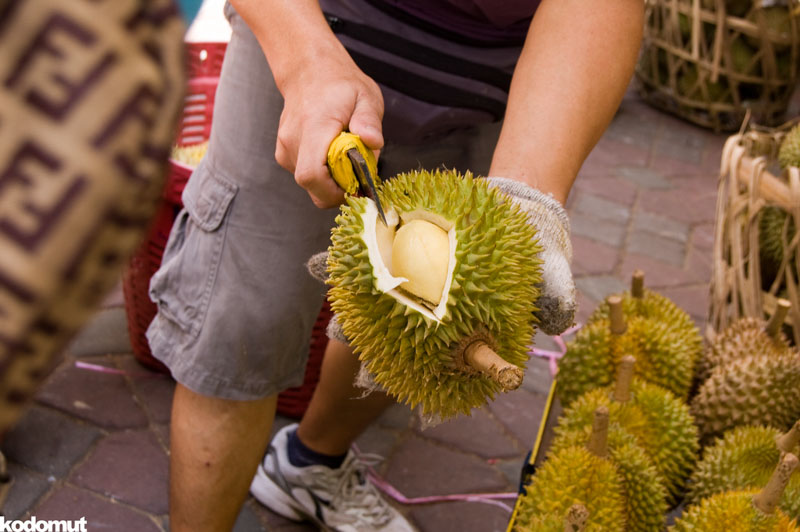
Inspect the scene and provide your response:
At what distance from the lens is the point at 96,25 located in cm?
22

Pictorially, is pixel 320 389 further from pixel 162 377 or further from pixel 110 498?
pixel 162 377

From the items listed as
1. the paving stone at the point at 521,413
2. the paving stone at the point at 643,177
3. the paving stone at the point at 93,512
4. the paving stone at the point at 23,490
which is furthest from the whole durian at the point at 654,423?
the paving stone at the point at 643,177

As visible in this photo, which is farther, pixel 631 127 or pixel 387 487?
pixel 631 127

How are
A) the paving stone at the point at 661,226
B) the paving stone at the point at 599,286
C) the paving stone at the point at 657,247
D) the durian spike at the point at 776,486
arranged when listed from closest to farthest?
the durian spike at the point at 776,486, the paving stone at the point at 599,286, the paving stone at the point at 657,247, the paving stone at the point at 661,226

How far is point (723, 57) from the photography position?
4605mm

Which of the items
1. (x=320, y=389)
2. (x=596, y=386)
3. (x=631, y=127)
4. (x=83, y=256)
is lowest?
(x=631, y=127)

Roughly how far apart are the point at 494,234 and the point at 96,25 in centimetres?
83

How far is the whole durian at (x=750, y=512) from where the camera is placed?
3.82ft

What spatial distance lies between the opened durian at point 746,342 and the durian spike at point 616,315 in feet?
0.76

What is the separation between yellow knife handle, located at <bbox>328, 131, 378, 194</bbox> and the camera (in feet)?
3.23

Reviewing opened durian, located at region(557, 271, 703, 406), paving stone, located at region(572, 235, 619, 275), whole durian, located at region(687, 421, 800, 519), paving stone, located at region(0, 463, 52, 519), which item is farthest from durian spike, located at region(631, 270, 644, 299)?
paving stone, located at region(0, 463, 52, 519)

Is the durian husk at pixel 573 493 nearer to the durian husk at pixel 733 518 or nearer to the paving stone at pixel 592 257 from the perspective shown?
the durian husk at pixel 733 518

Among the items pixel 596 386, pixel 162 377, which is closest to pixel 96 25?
pixel 596 386

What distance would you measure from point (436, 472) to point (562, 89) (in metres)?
1.33
